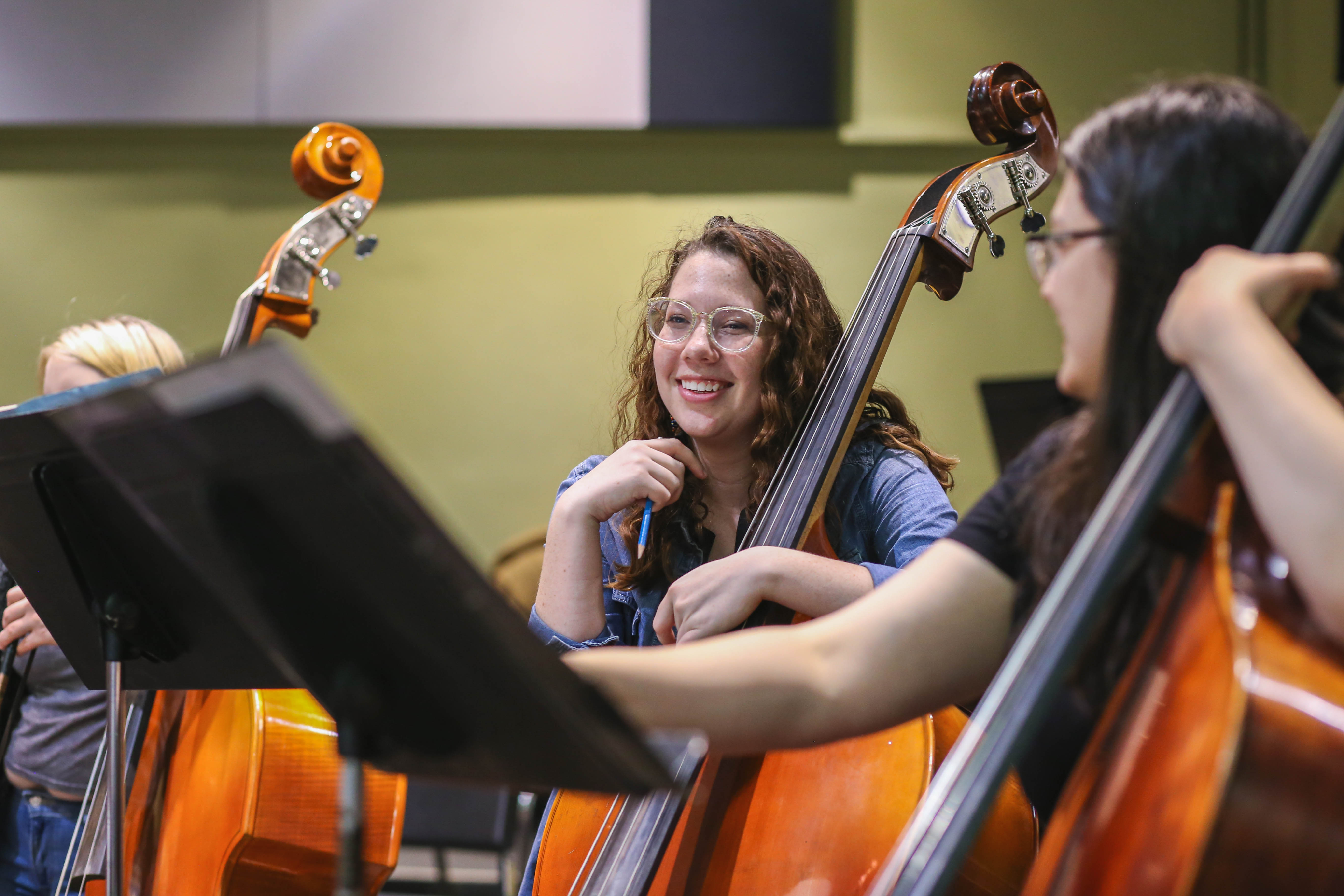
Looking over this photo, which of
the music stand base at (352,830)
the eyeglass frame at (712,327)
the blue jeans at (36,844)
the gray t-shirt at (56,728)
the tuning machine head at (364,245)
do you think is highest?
the tuning machine head at (364,245)

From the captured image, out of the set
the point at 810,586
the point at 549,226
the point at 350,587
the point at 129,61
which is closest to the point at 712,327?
the point at 810,586

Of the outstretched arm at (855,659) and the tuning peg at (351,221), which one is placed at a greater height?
the tuning peg at (351,221)

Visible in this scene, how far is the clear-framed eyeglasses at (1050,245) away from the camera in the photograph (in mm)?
818

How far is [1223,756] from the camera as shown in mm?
638

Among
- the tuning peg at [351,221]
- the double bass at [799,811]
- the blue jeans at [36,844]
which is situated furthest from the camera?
the tuning peg at [351,221]

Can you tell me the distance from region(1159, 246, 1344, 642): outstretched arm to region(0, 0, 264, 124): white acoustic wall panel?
10.4ft

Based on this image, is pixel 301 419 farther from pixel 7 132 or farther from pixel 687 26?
pixel 7 132

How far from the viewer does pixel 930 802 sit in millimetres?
716

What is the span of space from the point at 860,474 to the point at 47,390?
1399mm

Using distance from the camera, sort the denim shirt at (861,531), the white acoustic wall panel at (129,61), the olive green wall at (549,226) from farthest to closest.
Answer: the olive green wall at (549,226) < the white acoustic wall panel at (129,61) < the denim shirt at (861,531)

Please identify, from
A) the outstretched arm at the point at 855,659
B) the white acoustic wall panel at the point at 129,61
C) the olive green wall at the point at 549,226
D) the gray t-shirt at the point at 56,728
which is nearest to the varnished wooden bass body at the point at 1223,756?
the outstretched arm at the point at 855,659

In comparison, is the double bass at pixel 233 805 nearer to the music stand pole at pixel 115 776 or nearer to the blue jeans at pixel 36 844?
the blue jeans at pixel 36 844

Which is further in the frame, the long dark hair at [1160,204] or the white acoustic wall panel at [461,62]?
the white acoustic wall panel at [461,62]

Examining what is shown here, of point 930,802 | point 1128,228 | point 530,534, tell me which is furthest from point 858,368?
point 530,534
